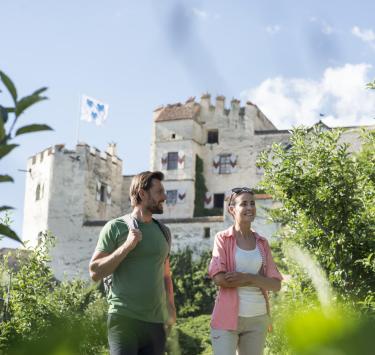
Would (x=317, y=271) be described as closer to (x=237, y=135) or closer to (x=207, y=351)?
(x=207, y=351)

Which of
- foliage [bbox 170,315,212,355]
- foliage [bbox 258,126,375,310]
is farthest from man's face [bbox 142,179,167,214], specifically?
foliage [bbox 170,315,212,355]

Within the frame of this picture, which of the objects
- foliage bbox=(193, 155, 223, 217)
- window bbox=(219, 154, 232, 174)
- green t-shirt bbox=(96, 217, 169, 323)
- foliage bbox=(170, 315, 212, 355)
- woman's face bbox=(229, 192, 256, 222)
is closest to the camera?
green t-shirt bbox=(96, 217, 169, 323)

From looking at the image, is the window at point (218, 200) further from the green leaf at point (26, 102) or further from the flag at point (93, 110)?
the green leaf at point (26, 102)

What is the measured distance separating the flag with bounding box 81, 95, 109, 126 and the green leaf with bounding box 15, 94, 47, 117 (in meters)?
48.1

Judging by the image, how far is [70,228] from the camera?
4316 cm

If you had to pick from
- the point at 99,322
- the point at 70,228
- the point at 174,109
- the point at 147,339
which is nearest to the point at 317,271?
the point at 99,322

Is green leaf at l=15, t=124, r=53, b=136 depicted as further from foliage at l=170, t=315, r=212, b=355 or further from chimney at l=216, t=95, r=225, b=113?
chimney at l=216, t=95, r=225, b=113

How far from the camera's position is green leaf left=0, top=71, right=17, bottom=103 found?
1.05 metres

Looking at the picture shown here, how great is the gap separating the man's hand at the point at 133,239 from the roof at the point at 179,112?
1637 inches

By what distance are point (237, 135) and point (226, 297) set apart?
134 feet

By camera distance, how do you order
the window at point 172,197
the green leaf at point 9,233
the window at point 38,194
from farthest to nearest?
the window at point 38,194, the window at point 172,197, the green leaf at point 9,233

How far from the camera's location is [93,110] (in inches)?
1946

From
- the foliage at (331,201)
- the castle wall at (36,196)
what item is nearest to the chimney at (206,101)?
the castle wall at (36,196)

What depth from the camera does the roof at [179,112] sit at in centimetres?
4606
